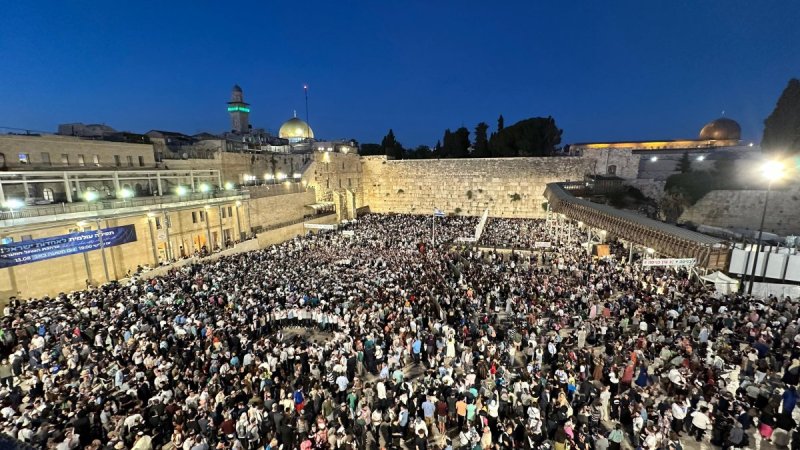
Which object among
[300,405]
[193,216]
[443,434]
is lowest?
[443,434]

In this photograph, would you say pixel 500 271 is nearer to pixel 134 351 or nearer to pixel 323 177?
pixel 134 351

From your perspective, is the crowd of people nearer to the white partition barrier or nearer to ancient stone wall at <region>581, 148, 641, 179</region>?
the white partition barrier

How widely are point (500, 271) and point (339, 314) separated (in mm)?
7506

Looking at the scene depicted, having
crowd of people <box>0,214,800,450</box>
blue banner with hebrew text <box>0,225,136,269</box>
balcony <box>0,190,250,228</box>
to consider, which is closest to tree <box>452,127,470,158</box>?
balcony <box>0,190,250,228</box>

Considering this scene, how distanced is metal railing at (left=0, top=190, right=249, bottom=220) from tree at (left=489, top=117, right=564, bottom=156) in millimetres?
28804

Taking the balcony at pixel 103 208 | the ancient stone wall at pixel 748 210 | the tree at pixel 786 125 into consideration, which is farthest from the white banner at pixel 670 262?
the balcony at pixel 103 208

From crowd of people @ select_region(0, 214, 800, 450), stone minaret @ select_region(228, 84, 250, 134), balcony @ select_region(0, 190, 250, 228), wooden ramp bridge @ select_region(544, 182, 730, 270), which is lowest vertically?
crowd of people @ select_region(0, 214, 800, 450)

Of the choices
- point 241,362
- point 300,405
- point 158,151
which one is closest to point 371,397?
point 300,405

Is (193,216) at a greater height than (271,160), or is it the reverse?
(271,160)

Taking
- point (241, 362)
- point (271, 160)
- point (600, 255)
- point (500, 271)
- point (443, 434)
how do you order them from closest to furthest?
point (443, 434) → point (241, 362) → point (500, 271) → point (600, 255) → point (271, 160)

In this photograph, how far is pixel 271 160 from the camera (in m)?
35.2

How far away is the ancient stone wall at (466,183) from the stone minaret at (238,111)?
33.5 m

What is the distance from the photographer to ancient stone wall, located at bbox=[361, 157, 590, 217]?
32.6 meters

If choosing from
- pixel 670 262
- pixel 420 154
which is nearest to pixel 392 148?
pixel 420 154
